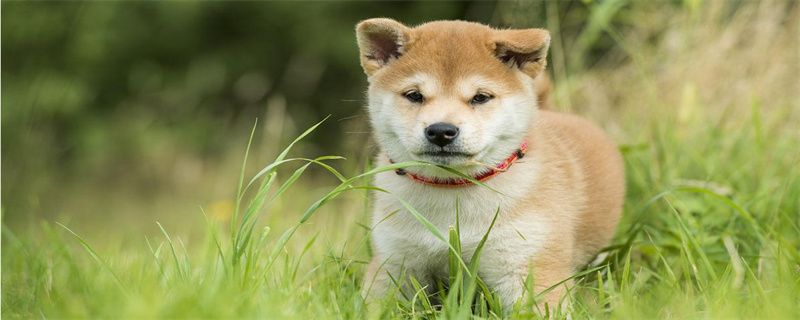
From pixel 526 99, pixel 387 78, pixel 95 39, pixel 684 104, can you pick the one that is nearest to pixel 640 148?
pixel 684 104

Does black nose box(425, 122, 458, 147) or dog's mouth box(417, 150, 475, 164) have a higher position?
black nose box(425, 122, 458, 147)

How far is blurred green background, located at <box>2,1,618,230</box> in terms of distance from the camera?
965cm

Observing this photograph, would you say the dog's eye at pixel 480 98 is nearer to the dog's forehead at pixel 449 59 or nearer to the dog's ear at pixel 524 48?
the dog's forehead at pixel 449 59

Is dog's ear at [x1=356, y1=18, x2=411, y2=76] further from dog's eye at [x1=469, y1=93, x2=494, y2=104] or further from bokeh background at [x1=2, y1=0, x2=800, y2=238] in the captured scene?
bokeh background at [x1=2, y1=0, x2=800, y2=238]

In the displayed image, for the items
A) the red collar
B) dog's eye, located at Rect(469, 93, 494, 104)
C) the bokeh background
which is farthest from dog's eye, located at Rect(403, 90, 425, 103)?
the bokeh background

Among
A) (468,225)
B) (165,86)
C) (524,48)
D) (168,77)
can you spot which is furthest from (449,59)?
(168,77)

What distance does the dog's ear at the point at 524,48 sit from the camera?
12.6 ft

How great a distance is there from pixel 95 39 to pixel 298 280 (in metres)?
7.20

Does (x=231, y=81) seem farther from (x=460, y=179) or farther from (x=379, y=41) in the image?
(x=460, y=179)

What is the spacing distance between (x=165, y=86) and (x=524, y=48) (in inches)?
331

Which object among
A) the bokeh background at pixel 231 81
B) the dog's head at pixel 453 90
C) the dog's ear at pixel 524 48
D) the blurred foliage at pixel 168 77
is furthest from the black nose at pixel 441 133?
the blurred foliage at pixel 168 77

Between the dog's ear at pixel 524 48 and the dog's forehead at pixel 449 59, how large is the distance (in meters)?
0.04

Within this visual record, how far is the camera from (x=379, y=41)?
406cm

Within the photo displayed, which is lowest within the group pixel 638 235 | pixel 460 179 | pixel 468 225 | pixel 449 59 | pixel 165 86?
pixel 165 86
